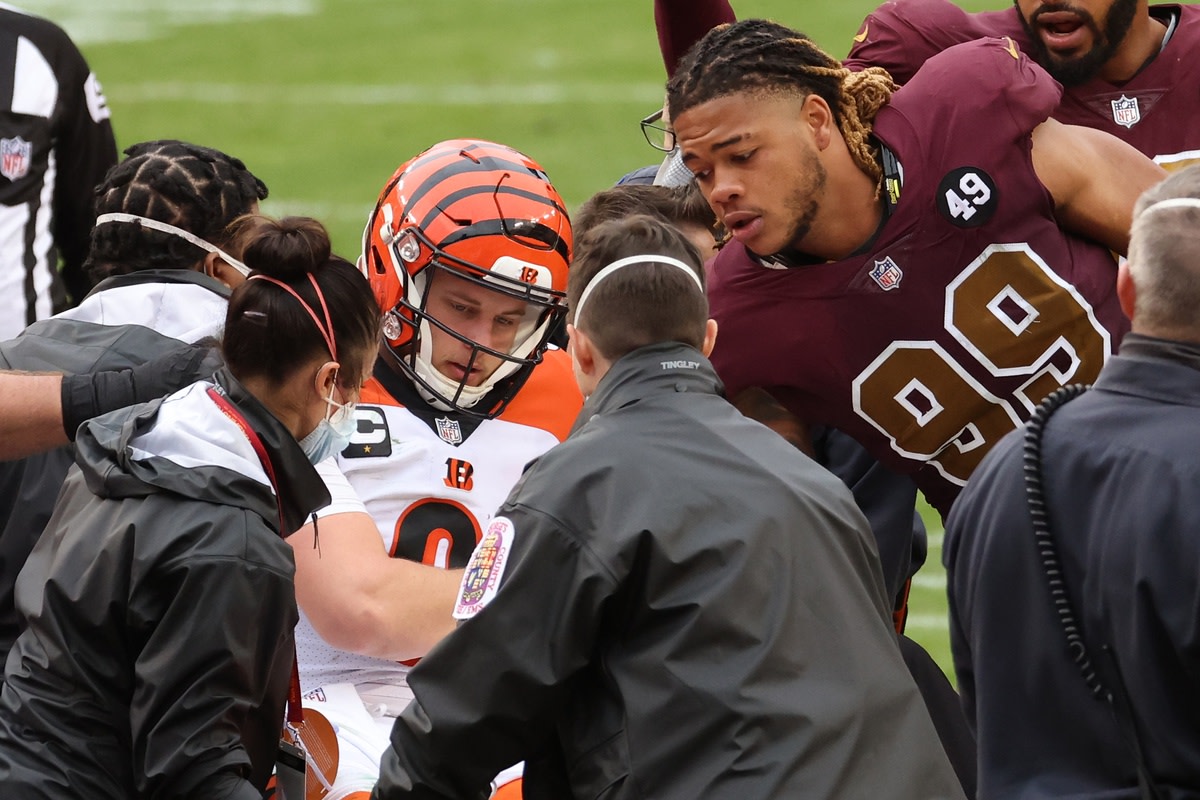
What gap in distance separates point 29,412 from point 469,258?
1.09 meters

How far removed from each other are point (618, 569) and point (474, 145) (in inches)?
80.3

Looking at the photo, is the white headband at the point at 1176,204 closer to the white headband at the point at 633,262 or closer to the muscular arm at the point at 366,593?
the white headband at the point at 633,262

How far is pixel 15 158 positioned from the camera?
5.75 meters

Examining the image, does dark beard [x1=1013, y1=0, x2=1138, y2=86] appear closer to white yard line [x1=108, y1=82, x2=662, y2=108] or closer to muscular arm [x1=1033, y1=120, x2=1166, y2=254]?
muscular arm [x1=1033, y1=120, x2=1166, y2=254]

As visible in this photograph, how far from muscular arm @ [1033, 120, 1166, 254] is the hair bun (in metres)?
1.56

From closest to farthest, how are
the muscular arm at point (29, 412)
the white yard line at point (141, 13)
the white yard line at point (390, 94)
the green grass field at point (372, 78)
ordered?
the muscular arm at point (29, 412) < the green grass field at point (372, 78) < the white yard line at point (390, 94) < the white yard line at point (141, 13)

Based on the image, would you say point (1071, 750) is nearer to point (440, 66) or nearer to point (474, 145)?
point (474, 145)

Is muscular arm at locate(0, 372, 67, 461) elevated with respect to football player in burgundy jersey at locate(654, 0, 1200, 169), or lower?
lower

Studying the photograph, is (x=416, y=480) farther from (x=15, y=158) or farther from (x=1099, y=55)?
(x=15, y=158)

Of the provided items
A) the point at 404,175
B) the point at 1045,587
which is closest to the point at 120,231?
the point at 404,175

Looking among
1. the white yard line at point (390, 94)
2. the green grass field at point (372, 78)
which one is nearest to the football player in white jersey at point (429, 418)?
the green grass field at point (372, 78)

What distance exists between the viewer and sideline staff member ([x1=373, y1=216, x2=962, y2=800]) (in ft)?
8.89

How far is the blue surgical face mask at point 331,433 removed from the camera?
11.3 feet

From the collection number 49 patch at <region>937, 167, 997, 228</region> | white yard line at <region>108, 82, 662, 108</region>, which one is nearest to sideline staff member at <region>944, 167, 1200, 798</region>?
number 49 patch at <region>937, 167, 997, 228</region>
